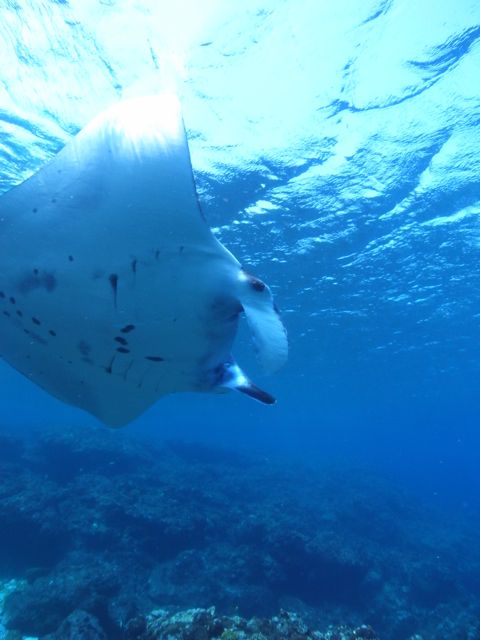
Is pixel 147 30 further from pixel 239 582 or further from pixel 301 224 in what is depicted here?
pixel 239 582

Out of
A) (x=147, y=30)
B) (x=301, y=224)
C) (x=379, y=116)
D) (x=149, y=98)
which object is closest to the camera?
(x=149, y=98)

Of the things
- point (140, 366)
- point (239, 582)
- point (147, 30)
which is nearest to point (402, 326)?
point (239, 582)

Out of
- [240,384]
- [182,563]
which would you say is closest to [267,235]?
[182,563]

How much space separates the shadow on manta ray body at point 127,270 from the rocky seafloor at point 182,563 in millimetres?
3020

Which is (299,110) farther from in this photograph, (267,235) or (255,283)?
(255,283)

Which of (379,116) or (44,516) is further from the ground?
(379,116)

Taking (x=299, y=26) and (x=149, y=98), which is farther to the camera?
(x=299, y=26)

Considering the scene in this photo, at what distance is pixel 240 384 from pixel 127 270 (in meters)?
1.32

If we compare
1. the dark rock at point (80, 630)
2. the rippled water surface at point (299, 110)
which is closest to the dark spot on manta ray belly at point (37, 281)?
the dark rock at point (80, 630)

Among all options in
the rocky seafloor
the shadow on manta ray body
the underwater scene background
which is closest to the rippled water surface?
the underwater scene background

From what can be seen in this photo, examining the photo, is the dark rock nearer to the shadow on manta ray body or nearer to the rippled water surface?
the shadow on manta ray body

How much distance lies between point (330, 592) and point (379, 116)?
46.1ft

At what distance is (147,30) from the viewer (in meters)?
7.48

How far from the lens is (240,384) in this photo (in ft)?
11.1
